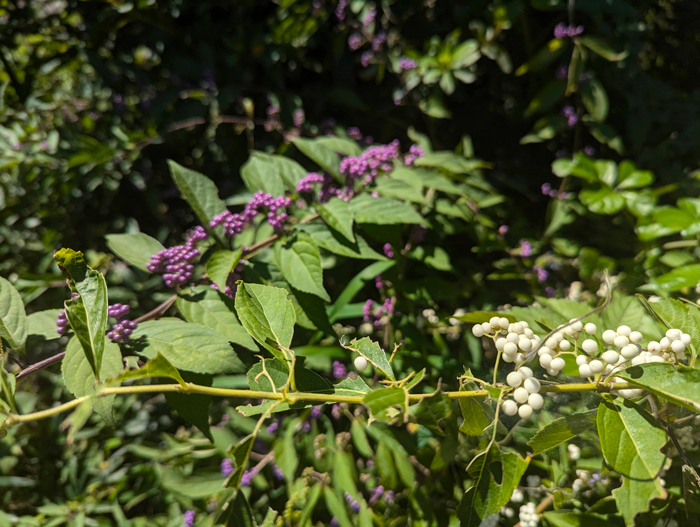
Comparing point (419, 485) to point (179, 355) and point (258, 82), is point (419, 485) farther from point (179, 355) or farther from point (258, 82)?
point (258, 82)

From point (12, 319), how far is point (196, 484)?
84 cm

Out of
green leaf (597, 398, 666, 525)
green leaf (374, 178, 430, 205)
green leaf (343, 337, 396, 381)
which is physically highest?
green leaf (374, 178, 430, 205)

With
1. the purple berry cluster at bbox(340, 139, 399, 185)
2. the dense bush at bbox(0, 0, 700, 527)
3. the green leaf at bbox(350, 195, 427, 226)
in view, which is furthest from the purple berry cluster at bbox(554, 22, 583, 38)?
the green leaf at bbox(350, 195, 427, 226)

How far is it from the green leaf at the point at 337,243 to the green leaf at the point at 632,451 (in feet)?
1.61

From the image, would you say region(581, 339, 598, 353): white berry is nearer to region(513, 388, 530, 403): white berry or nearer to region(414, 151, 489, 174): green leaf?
region(513, 388, 530, 403): white berry

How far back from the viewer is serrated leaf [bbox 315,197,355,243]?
924 mm

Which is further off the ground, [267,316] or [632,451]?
[267,316]

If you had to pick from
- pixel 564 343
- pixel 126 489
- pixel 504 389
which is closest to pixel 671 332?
pixel 564 343

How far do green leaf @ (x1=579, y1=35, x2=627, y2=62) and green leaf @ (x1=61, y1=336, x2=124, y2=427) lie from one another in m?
1.80

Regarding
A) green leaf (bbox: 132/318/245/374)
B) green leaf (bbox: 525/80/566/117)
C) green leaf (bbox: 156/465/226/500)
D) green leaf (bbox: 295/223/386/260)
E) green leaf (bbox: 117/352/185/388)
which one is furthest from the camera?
green leaf (bbox: 525/80/566/117)

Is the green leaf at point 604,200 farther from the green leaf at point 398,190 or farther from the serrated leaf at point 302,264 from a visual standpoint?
the serrated leaf at point 302,264

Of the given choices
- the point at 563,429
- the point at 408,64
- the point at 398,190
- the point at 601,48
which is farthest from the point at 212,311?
the point at 601,48

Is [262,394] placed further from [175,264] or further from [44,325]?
[44,325]

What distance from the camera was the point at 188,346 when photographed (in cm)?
74
